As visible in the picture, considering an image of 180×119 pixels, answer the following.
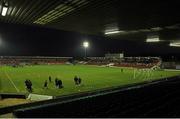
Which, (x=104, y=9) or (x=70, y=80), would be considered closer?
(x=104, y=9)

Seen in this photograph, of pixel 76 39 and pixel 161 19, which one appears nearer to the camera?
pixel 161 19

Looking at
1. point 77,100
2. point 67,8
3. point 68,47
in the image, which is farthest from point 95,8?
point 68,47

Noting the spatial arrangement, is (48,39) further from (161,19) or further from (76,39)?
(161,19)

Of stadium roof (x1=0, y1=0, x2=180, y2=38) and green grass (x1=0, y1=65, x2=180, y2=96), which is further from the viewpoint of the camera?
green grass (x1=0, y1=65, x2=180, y2=96)

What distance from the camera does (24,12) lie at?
59.4ft

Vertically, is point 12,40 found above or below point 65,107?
above

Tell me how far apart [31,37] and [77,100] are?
70926 mm

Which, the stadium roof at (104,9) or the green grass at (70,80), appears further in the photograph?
the green grass at (70,80)

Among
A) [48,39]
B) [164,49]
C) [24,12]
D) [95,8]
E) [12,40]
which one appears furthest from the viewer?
[48,39]

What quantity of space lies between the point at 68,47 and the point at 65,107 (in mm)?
75224

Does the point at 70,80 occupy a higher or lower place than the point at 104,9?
lower

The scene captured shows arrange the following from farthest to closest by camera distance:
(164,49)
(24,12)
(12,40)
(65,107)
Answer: (12,40) < (164,49) < (24,12) < (65,107)

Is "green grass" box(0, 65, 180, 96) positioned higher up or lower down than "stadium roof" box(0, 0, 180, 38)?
lower down

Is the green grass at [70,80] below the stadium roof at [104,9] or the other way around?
below
